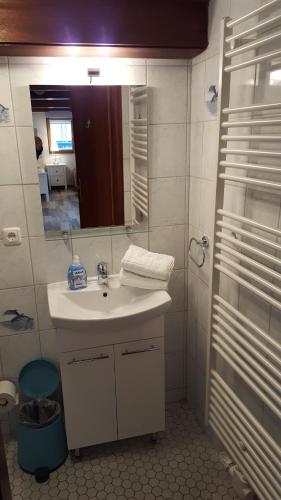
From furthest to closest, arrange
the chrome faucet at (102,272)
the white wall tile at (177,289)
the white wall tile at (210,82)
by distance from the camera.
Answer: the white wall tile at (177,289), the chrome faucet at (102,272), the white wall tile at (210,82)

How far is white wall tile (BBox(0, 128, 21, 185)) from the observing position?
1.78 metres

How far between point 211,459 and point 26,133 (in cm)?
189

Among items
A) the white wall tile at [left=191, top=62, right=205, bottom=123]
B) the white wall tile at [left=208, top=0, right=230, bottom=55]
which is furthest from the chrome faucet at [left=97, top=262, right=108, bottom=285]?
the white wall tile at [left=208, top=0, right=230, bottom=55]

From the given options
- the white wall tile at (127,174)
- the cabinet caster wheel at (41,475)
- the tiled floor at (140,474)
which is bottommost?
the tiled floor at (140,474)

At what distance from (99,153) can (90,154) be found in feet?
0.15

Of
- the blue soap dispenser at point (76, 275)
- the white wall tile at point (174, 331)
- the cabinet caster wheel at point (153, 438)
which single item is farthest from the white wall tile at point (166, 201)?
the cabinet caster wheel at point (153, 438)

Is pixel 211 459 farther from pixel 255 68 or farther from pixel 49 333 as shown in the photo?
pixel 255 68

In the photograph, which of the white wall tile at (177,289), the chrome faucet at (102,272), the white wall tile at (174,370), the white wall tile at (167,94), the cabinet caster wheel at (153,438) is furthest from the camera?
the white wall tile at (174,370)

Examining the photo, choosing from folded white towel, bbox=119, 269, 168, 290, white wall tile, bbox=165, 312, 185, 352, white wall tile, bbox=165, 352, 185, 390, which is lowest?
white wall tile, bbox=165, 352, 185, 390

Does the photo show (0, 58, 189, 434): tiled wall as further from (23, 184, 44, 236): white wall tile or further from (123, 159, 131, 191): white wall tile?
(123, 159, 131, 191): white wall tile

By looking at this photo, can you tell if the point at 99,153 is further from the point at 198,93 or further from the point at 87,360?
the point at 87,360

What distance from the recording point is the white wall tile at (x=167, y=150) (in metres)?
1.98

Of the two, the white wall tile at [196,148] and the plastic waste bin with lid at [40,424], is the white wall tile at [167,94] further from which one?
the plastic waste bin with lid at [40,424]

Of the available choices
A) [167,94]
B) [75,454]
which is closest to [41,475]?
[75,454]
